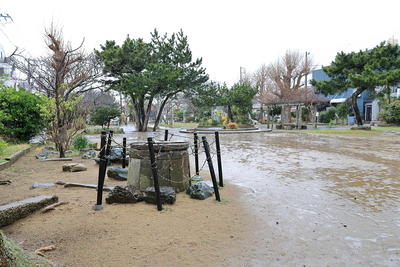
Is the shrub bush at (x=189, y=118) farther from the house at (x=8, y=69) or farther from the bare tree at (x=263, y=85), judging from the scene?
the house at (x=8, y=69)

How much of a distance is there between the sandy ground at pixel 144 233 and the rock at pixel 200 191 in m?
0.12

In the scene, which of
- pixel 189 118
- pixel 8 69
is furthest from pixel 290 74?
pixel 8 69

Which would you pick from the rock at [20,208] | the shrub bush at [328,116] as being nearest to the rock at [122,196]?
the rock at [20,208]

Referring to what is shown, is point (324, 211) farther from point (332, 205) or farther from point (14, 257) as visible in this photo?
point (14, 257)

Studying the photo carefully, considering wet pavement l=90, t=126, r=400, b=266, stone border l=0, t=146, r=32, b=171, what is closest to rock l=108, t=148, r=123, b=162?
stone border l=0, t=146, r=32, b=171

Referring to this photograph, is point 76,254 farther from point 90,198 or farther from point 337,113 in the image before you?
point 337,113

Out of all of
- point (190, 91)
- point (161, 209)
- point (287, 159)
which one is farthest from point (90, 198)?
point (190, 91)

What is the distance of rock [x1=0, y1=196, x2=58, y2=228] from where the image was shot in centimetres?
367

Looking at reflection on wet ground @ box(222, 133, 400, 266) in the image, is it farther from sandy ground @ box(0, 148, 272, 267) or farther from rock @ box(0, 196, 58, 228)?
rock @ box(0, 196, 58, 228)

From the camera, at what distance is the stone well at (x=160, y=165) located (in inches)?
211

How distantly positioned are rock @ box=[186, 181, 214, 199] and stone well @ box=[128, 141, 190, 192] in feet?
0.76

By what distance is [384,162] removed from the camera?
9680 mm

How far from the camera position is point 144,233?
367cm

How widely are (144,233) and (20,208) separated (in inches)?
69.2
